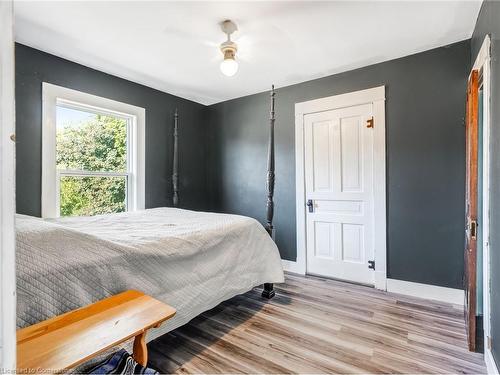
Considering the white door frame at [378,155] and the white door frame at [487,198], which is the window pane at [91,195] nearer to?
the white door frame at [378,155]

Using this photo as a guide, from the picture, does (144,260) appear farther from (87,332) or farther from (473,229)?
(473,229)

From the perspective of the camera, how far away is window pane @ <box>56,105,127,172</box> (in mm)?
2777

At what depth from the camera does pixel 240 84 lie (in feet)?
11.5

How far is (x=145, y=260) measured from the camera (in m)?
1.60

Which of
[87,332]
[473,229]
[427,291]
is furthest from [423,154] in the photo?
[87,332]

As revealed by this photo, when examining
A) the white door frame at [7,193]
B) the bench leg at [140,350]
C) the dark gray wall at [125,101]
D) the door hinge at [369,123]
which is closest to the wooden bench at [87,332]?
the bench leg at [140,350]

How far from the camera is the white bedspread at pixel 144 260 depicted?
1.17 meters

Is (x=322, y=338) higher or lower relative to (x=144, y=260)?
lower

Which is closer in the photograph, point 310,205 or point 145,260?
point 145,260

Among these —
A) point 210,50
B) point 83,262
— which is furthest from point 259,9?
point 83,262

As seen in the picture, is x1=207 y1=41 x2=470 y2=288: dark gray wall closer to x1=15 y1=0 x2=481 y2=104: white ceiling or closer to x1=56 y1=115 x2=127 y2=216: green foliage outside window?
x1=15 y1=0 x2=481 y2=104: white ceiling

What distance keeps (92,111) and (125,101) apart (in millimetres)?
408

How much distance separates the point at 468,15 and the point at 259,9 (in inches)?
64.8

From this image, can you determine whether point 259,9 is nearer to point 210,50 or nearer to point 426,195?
point 210,50
